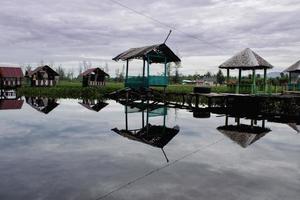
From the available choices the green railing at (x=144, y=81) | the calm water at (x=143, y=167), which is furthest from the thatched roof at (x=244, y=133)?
the green railing at (x=144, y=81)

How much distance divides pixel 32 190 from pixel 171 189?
2743 millimetres

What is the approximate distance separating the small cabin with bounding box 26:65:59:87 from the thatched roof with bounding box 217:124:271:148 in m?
51.7

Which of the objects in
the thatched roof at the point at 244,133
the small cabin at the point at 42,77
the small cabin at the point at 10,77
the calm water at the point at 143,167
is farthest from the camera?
the small cabin at the point at 42,77

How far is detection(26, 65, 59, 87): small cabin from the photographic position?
202 feet

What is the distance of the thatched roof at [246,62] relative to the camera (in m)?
25.1

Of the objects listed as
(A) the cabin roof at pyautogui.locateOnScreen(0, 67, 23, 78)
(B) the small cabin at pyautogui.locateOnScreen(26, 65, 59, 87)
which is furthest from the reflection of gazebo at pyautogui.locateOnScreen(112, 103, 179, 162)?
(B) the small cabin at pyautogui.locateOnScreen(26, 65, 59, 87)

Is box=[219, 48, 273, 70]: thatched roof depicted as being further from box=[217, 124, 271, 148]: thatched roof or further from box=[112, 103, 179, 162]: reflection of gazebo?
box=[112, 103, 179, 162]: reflection of gazebo

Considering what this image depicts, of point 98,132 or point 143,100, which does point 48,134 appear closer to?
point 98,132

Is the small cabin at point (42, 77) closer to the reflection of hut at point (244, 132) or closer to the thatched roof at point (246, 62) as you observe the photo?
the thatched roof at point (246, 62)

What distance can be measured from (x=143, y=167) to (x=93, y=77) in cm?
5578

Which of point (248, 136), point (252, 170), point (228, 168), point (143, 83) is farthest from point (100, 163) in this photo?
point (143, 83)

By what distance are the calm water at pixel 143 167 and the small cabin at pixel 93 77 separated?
4843 centimetres

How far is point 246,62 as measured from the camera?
2544 centimetres

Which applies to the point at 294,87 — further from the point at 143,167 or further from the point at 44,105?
the point at 143,167
